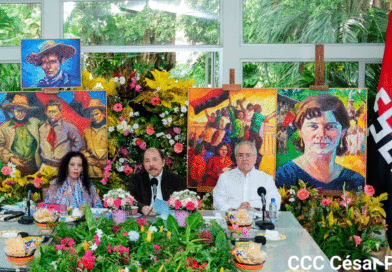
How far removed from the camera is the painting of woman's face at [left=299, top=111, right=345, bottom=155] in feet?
18.3

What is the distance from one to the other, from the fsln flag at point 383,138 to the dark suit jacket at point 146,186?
2168 mm

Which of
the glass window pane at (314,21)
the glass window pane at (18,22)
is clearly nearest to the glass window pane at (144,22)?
the glass window pane at (18,22)

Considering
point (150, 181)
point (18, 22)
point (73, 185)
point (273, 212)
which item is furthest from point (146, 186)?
point (18, 22)

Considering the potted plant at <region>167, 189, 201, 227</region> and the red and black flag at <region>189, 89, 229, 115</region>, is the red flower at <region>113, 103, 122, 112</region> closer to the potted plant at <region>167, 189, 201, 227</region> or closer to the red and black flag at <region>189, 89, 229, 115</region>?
the red and black flag at <region>189, 89, 229, 115</region>

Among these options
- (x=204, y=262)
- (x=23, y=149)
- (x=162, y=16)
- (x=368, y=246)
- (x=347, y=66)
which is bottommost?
(x=368, y=246)

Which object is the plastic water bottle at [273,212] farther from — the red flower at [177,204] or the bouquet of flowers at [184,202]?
the red flower at [177,204]

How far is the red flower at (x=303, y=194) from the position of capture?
5.29 meters

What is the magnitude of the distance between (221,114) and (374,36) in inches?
88.5

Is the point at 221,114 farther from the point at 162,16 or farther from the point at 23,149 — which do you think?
the point at 23,149

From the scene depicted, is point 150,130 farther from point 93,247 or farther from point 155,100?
point 93,247

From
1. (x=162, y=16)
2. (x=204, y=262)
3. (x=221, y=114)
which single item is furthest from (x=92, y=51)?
(x=204, y=262)

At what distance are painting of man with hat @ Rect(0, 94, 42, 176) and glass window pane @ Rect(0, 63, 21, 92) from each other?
785 mm

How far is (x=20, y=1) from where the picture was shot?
6555 mm

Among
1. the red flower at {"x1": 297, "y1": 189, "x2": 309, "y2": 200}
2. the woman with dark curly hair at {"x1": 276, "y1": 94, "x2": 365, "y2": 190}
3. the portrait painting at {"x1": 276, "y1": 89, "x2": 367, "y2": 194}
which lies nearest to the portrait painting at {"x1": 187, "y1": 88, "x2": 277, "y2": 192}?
the portrait painting at {"x1": 276, "y1": 89, "x2": 367, "y2": 194}
